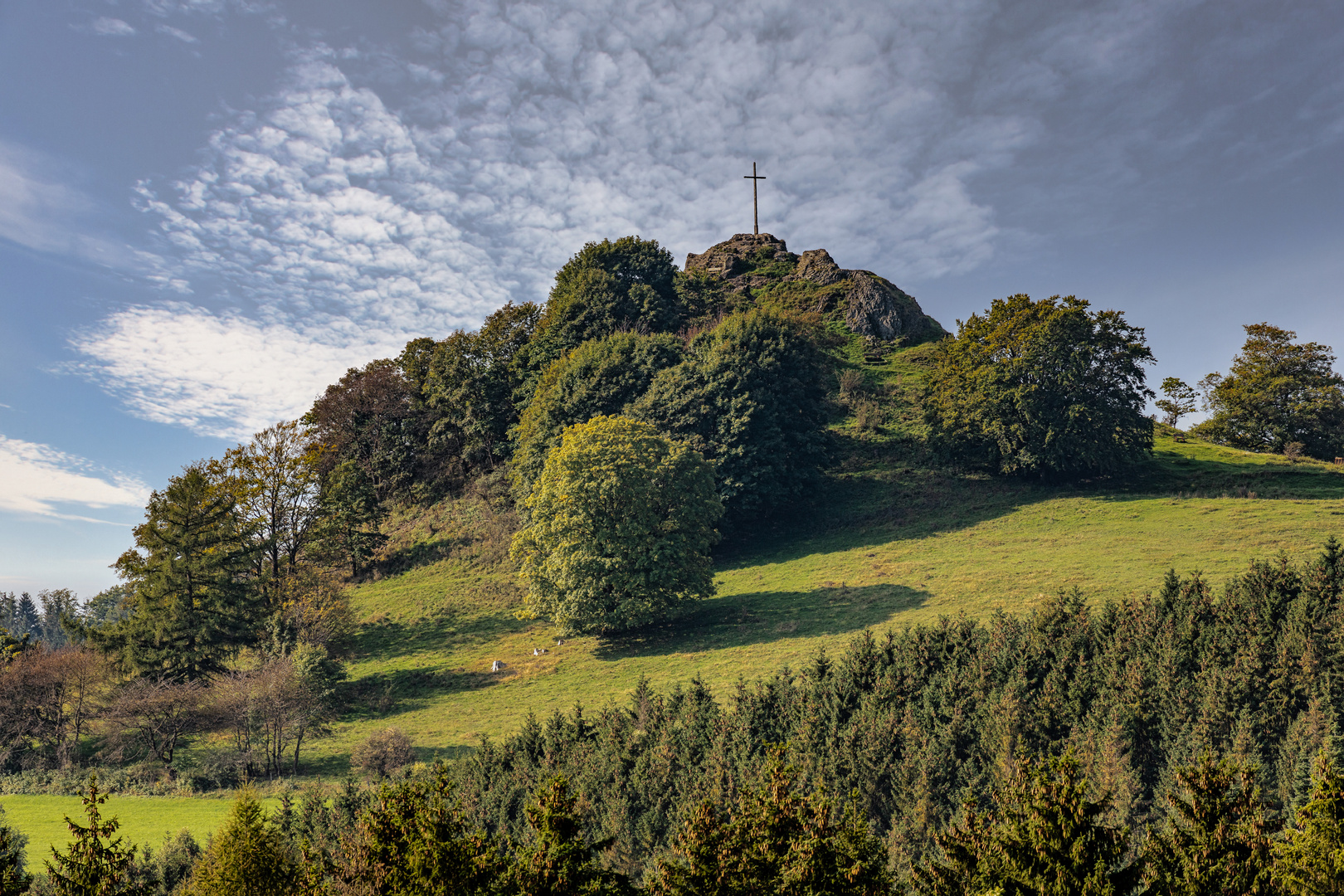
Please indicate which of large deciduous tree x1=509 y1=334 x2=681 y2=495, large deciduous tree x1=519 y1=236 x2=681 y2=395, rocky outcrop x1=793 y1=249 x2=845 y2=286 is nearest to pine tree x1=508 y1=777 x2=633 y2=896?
large deciduous tree x1=509 y1=334 x2=681 y2=495

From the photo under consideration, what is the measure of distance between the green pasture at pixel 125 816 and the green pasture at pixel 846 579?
5.20 metres

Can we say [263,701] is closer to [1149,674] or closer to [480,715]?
[480,715]

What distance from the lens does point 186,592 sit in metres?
30.8

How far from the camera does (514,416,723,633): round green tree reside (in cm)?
3103

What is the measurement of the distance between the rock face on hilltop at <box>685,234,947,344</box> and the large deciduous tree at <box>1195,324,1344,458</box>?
77.1ft

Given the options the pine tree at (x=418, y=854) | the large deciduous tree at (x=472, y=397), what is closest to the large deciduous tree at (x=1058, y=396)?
the large deciduous tree at (x=472, y=397)

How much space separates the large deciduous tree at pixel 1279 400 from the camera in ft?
160

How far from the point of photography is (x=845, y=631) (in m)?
26.5

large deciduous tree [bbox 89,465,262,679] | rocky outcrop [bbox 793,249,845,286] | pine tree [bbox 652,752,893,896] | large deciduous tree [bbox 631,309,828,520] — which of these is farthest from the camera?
rocky outcrop [bbox 793,249,845,286]

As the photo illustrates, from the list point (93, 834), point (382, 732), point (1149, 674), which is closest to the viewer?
point (93, 834)

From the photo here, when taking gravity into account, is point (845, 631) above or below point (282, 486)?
below

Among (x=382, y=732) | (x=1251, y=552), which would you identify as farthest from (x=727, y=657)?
(x=1251, y=552)

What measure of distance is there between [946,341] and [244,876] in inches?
1929

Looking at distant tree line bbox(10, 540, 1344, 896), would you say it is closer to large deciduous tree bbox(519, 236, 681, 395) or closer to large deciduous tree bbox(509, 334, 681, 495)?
large deciduous tree bbox(509, 334, 681, 495)
